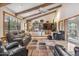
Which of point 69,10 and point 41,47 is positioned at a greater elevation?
point 69,10

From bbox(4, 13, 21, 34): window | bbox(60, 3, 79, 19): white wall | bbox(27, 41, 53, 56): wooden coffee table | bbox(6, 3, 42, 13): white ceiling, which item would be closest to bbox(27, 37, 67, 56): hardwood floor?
bbox(27, 41, 53, 56): wooden coffee table

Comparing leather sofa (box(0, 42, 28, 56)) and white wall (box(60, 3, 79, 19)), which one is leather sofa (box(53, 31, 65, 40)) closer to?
white wall (box(60, 3, 79, 19))

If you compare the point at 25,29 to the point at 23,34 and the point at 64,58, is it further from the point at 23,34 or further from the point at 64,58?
the point at 64,58

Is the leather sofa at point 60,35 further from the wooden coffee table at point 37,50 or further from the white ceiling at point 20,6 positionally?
the white ceiling at point 20,6

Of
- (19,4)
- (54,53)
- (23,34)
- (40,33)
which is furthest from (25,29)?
(54,53)

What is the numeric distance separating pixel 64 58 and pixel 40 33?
2.17 feet

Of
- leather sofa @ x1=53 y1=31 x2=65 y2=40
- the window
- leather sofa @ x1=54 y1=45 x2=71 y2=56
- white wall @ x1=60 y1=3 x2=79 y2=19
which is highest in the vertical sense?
white wall @ x1=60 y1=3 x2=79 y2=19

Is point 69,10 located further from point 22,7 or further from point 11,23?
point 11,23

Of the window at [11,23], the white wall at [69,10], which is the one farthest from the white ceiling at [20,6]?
the white wall at [69,10]

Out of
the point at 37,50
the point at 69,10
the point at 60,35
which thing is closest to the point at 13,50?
the point at 37,50

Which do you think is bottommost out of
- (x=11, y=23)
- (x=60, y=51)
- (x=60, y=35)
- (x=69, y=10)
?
(x=60, y=51)

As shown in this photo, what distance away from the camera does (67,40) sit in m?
2.74

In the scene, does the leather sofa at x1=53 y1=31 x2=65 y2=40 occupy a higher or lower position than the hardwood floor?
higher

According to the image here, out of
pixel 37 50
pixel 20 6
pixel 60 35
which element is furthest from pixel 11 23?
pixel 60 35
